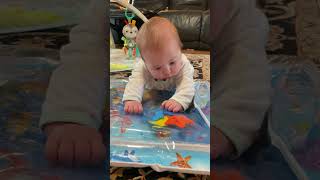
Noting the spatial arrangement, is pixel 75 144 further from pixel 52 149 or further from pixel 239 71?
pixel 239 71

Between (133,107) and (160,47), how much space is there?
0.95 feet

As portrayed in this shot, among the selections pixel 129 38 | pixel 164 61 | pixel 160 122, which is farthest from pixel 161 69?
pixel 129 38

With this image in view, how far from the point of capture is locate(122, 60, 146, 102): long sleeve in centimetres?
82

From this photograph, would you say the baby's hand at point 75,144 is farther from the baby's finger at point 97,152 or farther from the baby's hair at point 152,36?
the baby's hair at point 152,36

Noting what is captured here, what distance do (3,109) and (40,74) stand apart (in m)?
0.08

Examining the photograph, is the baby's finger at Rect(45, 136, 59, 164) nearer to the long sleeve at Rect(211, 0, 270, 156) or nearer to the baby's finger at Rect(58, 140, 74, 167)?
the baby's finger at Rect(58, 140, 74, 167)

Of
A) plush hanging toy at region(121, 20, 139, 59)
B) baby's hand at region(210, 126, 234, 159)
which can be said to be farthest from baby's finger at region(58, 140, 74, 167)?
plush hanging toy at region(121, 20, 139, 59)

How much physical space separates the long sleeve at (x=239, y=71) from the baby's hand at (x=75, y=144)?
0.57ft

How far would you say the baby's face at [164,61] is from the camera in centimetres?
65

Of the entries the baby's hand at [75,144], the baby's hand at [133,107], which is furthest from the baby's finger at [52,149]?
the baby's hand at [133,107]

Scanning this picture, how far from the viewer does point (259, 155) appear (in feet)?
1.72

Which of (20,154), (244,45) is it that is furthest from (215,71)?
(20,154)

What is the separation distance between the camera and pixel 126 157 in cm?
85

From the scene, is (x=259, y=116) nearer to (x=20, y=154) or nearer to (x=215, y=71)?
(x=215, y=71)
